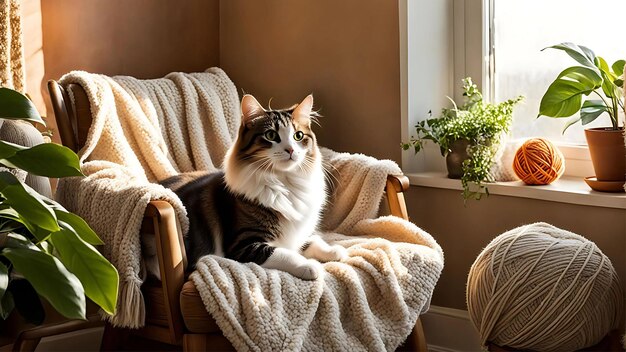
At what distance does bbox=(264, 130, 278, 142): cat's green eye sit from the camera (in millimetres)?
2365

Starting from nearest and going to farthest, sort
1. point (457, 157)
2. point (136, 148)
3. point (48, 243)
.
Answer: point (48, 243)
point (136, 148)
point (457, 157)

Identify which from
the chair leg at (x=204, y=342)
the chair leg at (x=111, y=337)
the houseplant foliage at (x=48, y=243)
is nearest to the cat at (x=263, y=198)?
the chair leg at (x=204, y=342)

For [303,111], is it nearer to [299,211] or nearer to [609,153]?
[299,211]

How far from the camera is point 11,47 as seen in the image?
8.79ft

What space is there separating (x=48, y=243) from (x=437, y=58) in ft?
5.55

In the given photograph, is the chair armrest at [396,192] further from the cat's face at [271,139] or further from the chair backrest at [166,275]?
the chair backrest at [166,275]

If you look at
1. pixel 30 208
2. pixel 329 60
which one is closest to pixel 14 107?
pixel 30 208

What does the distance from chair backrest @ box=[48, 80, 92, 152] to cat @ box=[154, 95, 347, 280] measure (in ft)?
1.30

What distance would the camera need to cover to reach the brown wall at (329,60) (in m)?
3.02

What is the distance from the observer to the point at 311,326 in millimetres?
2209

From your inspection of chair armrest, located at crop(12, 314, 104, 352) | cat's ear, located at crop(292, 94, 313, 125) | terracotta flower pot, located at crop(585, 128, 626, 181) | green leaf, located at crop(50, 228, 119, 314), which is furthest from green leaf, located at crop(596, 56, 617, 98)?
chair armrest, located at crop(12, 314, 104, 352)

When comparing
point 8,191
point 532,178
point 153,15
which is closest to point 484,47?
point 532,178

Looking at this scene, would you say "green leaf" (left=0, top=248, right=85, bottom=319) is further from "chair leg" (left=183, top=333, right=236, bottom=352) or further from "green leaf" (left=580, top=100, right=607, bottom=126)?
"green leaf" (left=580, top=100, right=607, bottom=126)

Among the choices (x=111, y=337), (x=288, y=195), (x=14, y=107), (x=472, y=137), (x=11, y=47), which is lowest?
(x=111, y=337)
